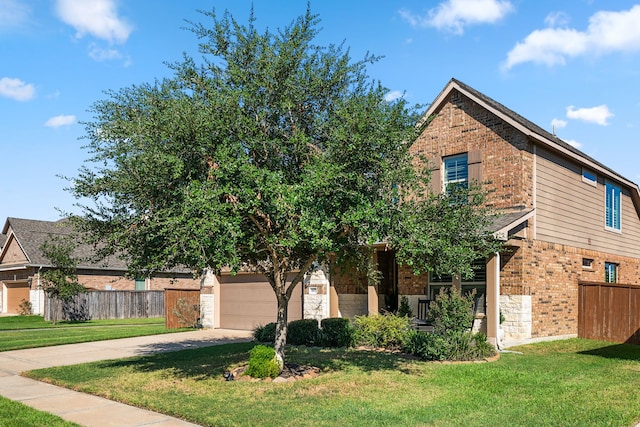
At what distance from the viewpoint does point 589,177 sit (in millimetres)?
20266

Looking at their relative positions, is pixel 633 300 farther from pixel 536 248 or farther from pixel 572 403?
pixel 572 403

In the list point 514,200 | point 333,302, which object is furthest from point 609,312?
point 333,302

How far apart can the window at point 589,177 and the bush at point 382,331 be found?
8.41 metres

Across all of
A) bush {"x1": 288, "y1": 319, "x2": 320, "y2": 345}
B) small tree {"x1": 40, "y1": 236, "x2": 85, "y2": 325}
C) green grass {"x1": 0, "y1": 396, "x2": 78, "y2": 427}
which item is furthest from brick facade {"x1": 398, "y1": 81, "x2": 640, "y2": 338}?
small tree {"x1": 40, "y1": 236, "x2": 85, "y2": 325}

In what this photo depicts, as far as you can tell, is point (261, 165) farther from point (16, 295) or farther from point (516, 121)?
point (16, 295)

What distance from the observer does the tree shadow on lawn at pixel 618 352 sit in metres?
14.6

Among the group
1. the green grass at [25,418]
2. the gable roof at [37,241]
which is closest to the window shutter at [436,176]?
the green grass at [25,418]

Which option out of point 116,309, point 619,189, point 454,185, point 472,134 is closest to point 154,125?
point 454,185

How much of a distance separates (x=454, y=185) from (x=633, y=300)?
30.4ft

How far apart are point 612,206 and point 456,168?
7316 mm

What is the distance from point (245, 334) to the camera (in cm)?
2130

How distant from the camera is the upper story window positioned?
59.9ft

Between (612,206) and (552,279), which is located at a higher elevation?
(612,206)

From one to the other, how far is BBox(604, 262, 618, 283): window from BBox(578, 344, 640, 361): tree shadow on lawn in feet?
14.5
